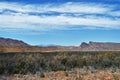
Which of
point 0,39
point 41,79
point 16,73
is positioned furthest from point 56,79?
point 0,39

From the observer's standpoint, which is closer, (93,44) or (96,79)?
(96,79)

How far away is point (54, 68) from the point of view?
32.5 metres

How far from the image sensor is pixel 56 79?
22984 millimetres

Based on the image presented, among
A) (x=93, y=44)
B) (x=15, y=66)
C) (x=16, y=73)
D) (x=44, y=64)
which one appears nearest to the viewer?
(x=16, y=73)

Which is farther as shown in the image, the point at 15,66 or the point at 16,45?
the point at 16,45

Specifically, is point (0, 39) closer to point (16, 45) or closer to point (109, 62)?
point (16, 45)

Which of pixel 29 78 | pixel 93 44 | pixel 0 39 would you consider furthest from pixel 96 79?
pixel 93 44

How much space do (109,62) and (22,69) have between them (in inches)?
478

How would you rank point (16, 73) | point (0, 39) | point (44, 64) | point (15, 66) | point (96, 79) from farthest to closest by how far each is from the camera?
point (0, 39) < point (44, 64) < point (15, 66) < point (16, 73) < point (96, 79)

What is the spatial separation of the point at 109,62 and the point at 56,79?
16.5 meters

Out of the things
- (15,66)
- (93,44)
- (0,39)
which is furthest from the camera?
(93,44)

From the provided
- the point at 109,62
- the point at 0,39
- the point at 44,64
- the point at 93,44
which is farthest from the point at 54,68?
the point at 93,44

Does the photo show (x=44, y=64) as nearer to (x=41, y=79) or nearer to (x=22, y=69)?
(x=22, y=69)

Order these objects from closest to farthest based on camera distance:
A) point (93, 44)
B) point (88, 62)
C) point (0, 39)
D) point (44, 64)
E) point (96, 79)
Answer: point (96, 79) → point (44, 64) → point (88, 62) → point (0, 39) → point (93, 44)
